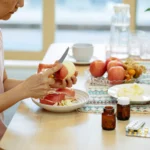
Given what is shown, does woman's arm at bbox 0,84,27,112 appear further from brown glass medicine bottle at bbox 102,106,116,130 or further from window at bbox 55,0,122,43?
window at bbox 55,0,122,43

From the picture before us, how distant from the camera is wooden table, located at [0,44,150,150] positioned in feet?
4.69

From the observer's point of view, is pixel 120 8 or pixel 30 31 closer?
pixel 120 8

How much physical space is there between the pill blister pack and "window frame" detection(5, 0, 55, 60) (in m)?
2.87

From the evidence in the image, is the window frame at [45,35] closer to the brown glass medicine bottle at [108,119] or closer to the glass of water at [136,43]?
the glass of water at [136,43]

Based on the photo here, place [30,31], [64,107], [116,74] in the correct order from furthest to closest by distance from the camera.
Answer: [30,31] → [116,74] → [64,107]

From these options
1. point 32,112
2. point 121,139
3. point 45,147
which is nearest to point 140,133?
point 121,139

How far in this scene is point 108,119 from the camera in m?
1.55

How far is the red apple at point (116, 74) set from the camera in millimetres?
2010

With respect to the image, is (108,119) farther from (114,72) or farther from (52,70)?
(114,72)

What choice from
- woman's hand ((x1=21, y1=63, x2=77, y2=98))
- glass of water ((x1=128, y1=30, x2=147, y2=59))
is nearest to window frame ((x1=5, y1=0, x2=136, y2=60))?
glass of water ((x1=128, y1=30, x2=147, y2=59))

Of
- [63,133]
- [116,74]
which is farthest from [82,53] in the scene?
[63,133]

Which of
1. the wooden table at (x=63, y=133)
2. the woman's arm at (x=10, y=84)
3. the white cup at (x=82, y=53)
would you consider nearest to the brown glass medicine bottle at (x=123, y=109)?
the wooden table at (x=63, y=133)

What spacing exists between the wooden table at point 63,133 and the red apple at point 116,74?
0.35 metres

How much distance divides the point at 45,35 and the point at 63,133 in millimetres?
2927
